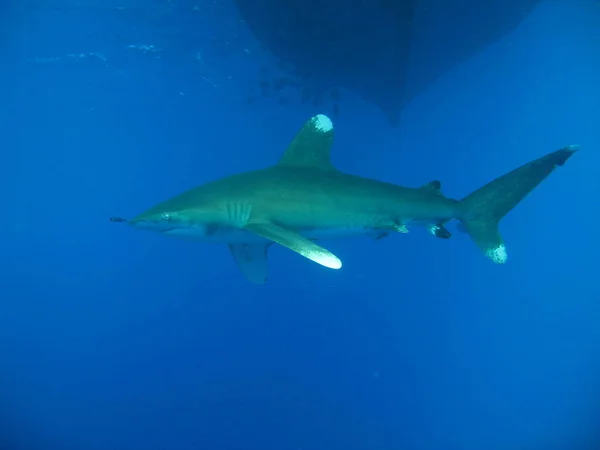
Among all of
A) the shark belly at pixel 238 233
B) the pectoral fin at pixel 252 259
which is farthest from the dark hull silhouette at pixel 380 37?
the shark belly at pixel 238 233

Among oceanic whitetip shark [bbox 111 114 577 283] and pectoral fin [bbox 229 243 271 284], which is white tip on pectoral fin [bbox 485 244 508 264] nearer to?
oceanic whitetip shark [bbox 111 114 577 283]

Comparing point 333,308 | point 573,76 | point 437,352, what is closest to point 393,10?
point 573,76

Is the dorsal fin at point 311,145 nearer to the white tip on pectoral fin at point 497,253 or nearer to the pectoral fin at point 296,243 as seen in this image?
the pectoral fin at point 296,243

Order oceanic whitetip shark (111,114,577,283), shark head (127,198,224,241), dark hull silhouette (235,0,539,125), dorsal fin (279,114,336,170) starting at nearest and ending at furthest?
shark head (127,198,224,241)
oceanic whitetip shark (111,114,577,283)
dorsal fin (279,114,336,170)
dark hull silhouette (235,0,539,125)

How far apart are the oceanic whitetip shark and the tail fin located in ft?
0.04

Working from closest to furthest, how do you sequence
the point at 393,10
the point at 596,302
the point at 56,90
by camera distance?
the point at 393,10 < the point at 596,302 < the point at 56,90

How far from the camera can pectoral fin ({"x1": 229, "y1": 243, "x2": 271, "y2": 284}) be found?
17.9 ft

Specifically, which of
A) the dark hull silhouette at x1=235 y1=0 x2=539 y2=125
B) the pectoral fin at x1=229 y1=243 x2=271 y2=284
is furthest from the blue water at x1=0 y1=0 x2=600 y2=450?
the pectoral fin at x1=229 y1=243 x2=271 y2=284

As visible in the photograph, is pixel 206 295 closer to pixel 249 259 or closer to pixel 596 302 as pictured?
pixel 249 259

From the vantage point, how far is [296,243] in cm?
388

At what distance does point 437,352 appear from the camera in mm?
11227

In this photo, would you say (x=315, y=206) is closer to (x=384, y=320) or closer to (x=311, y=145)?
(x=311, y=145)

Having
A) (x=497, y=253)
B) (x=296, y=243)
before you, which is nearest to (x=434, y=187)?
(x=497, y=253)

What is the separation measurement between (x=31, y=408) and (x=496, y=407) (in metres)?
12.6
